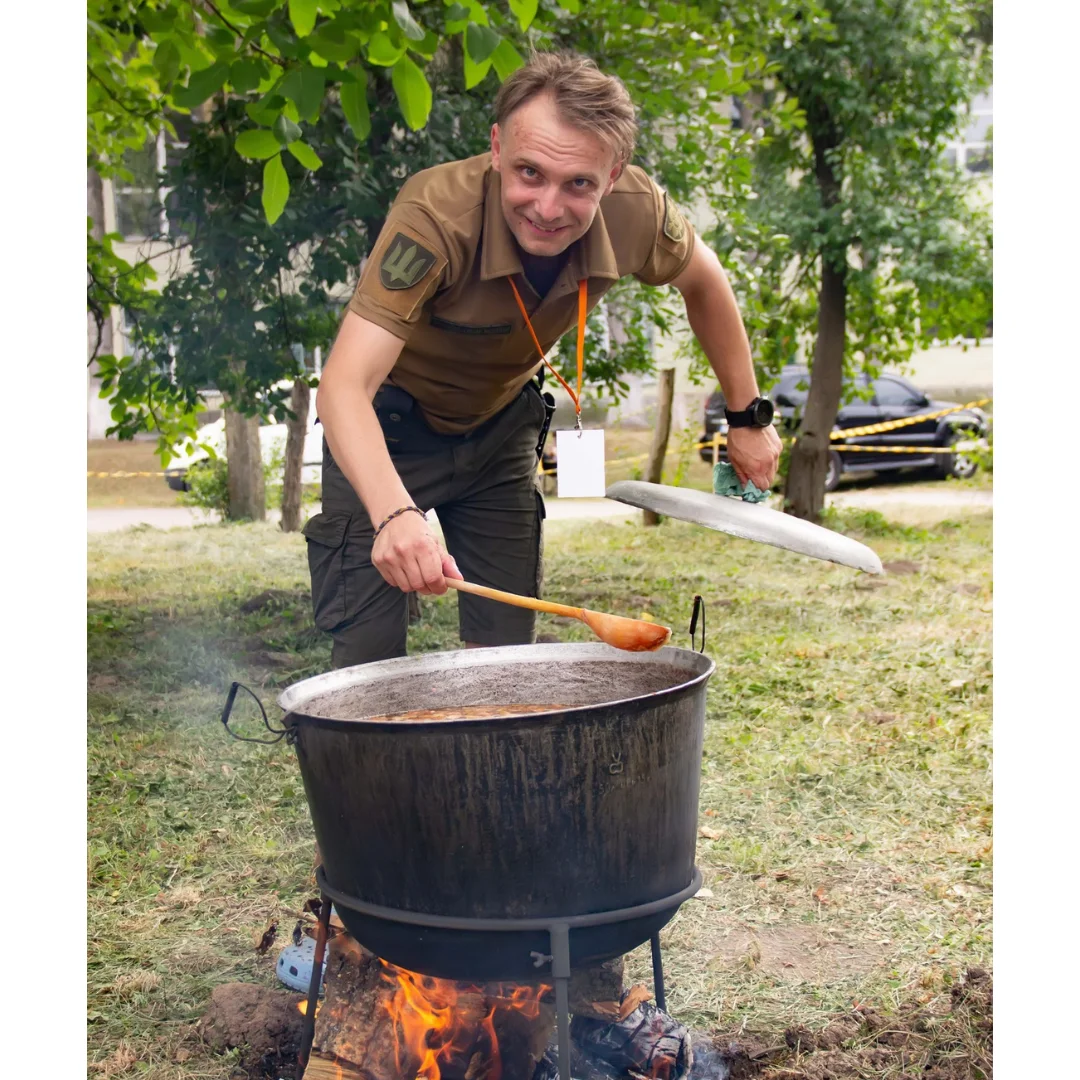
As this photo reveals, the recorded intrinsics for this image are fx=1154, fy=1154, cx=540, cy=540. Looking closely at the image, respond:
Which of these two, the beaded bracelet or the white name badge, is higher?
the white name badge

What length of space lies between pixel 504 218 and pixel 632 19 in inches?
147

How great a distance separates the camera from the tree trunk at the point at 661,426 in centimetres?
987

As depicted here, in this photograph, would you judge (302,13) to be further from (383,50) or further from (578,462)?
(578,462)

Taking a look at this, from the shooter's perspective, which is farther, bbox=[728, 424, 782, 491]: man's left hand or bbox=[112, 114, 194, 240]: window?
bbox=[112, 114, 194, 240]: window

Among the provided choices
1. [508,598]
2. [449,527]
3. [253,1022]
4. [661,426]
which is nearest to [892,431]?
[661,426]

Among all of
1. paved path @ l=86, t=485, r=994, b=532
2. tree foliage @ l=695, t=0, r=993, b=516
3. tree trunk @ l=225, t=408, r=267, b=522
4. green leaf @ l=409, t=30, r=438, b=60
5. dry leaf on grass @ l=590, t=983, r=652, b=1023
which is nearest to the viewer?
dry leaf on grass @ l=590, t=983, r=652, b=1023

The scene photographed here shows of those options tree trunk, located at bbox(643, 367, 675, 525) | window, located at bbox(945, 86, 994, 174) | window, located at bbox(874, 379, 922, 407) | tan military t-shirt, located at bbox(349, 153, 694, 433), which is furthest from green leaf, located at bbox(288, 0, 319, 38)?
window, located at bbox(945, 86, 994, 174)

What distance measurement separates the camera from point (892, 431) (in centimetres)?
1373

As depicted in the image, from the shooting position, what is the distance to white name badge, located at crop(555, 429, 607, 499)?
9.43 feet

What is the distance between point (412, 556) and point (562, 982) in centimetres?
76

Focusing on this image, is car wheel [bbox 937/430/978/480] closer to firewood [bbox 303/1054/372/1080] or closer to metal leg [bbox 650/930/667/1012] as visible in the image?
metal leg [bbox 650/930/667/1012]

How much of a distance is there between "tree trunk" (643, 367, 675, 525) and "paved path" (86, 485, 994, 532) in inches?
46.3

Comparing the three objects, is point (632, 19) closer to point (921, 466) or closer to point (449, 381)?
point (449, 381)

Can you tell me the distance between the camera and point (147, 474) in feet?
49.4
